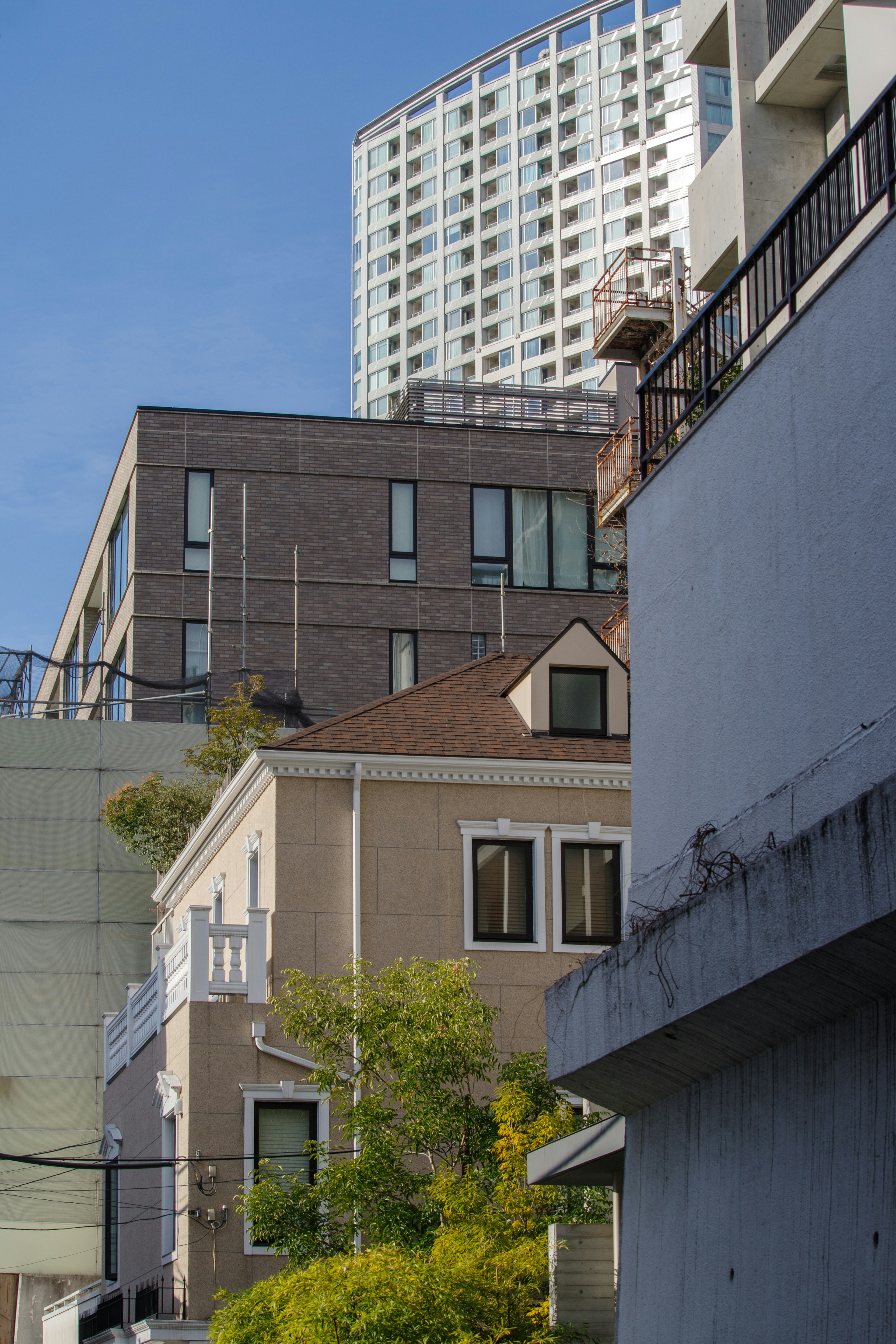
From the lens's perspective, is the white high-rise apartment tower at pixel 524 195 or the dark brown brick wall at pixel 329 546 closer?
the dark brown brick wall at pixel 329 546

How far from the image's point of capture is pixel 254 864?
2575 centimetres

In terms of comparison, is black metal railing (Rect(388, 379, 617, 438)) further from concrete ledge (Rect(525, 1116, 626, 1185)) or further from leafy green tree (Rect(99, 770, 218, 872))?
concrete ledge (Rect(525, 1116, 626, 1185))

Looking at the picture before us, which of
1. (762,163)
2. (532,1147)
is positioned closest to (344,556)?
(762,163)

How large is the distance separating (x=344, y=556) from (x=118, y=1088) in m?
16.9

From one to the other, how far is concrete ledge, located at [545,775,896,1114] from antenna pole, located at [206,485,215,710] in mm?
28983

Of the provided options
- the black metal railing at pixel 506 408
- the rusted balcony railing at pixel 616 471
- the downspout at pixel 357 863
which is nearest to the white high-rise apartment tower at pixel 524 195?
the black metal railing at pixel 506 408

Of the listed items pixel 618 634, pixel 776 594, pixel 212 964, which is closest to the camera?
pixel 776 594

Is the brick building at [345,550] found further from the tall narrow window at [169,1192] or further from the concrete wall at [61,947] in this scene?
the tall narrow window at [169,1192]

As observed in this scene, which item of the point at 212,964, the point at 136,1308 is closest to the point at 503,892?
the point at 212,964

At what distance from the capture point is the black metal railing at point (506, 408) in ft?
153

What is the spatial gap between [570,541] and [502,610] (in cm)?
396

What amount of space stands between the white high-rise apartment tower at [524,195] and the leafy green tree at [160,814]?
73.2m

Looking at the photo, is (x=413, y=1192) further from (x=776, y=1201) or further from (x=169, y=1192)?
(x=776, y=1201)

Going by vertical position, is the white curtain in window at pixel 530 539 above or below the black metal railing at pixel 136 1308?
above
